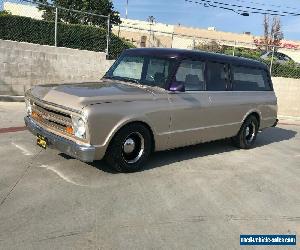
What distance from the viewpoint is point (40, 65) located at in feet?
39.5

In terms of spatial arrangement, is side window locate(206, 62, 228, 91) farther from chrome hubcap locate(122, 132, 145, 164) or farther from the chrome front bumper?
the chrome front bumper

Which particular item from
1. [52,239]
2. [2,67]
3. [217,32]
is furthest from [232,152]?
[217,32]

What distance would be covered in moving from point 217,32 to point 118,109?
63254 mm

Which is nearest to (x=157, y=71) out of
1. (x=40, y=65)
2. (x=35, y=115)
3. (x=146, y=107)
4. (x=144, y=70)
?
(x=144, y=70)

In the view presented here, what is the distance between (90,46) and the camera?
47.7 feet

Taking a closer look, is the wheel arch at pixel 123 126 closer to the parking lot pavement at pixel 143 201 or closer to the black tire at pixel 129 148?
the black tire at pixel 129 148

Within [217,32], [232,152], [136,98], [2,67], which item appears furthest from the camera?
[217,32]

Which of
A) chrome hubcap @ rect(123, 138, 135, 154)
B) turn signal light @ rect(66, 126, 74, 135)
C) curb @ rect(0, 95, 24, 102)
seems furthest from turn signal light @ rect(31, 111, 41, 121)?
curb @ rect(0, 95, 24, 102)

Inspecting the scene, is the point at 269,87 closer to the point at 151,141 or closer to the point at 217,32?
the point at 151,141

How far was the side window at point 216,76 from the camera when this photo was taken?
7.30m

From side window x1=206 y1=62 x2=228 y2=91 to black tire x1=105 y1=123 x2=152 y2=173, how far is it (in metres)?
1.83

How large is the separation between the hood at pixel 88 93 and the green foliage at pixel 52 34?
26.1 feet

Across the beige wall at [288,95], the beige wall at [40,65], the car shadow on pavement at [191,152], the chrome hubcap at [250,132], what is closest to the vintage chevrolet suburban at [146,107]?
the chrome hubcap at [250,132]

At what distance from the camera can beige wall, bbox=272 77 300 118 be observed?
15742mm
